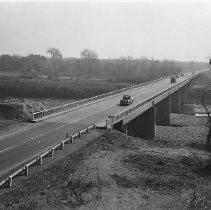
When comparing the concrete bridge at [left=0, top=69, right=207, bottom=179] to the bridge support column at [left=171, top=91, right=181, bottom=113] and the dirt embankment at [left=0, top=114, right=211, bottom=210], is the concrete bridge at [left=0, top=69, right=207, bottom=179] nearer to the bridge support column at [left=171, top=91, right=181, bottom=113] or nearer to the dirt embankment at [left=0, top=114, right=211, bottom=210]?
the dirt embankment at [left=0, top=114, right=211, bottom=210]

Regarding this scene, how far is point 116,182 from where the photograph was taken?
961 inches

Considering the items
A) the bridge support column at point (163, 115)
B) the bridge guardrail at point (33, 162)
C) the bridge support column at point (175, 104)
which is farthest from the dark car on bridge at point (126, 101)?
the bridge support column at point (175, 104)

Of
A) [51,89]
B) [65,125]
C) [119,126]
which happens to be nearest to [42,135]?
[65,125]

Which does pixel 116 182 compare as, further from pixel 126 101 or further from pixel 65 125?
pixel 126 101

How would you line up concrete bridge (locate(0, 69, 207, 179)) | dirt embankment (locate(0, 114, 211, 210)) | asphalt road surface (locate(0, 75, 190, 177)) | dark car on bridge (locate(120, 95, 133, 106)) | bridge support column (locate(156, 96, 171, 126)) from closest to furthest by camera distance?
dirt embankment (locate(0, 114, 211, 210)) < asphalt road surface (locate(0, 75, 190, 177)) < concrete bridge (locate(0, 69, 207, 179)) < dark car on bridge (locate(120, 95, 133, 106)) < bridge support column (locate(156, 96, 171, 126))

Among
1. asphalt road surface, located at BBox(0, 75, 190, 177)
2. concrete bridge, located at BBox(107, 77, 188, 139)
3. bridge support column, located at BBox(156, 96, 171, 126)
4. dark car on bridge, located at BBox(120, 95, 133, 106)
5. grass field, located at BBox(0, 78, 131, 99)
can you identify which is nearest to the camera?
asphalt road surface, located at BBox(0, 75, 190, 177)

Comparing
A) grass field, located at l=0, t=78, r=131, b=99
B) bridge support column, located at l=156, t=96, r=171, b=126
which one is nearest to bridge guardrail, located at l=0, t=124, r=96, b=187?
bridge support column, located at l=156, t=96, r=171, b=126

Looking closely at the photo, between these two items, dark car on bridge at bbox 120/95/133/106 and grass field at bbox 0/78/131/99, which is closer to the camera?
dark car on bridge at bbox 120/95/133/106

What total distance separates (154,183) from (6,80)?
130 metres

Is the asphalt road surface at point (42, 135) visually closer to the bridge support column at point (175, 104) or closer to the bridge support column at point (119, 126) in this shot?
the bridge support column at point (119, 126)

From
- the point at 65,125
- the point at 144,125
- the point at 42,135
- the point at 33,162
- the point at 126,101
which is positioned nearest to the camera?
the point at 33,162

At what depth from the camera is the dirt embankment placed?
21.1m

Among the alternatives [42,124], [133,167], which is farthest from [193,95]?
[133,167]

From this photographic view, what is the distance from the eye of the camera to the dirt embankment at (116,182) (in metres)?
21.1
